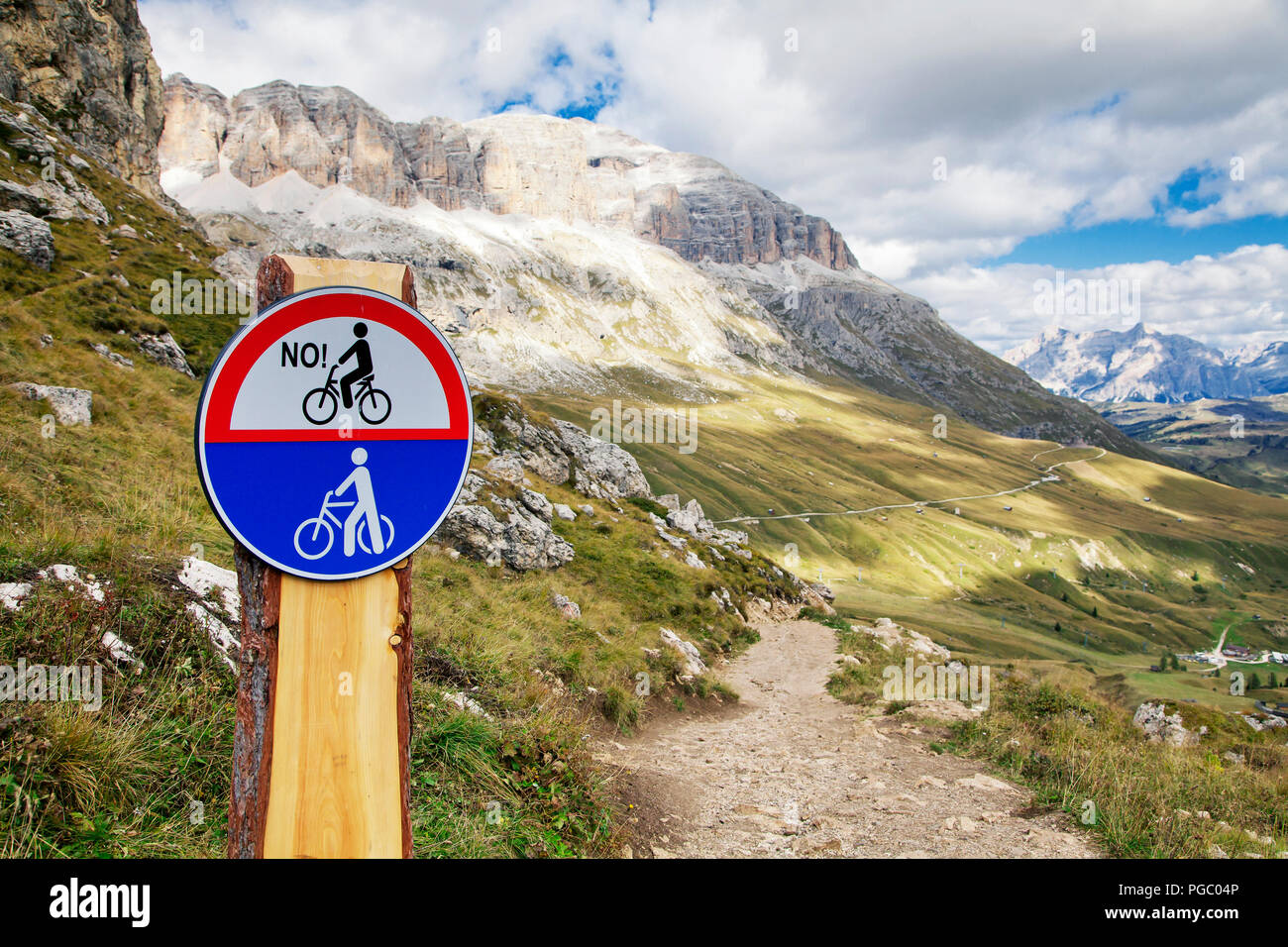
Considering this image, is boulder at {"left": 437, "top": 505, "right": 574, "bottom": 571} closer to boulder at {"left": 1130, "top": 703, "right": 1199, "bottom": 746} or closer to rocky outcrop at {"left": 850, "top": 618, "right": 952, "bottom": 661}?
rocky outcrop at {"left": 850, "top": 618, "right": 952, "bottom": 661}

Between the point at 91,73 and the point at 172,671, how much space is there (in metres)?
107

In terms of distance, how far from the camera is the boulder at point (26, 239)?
2947cm

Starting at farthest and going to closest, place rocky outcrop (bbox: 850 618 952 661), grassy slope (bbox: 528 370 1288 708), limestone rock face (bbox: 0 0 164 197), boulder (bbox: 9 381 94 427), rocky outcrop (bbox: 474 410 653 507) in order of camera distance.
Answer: grassy slope (bbox: 528 370 1288 708)
limestone rock face (bbox: 0 0 164 197)
rocky outcrop (bbox: 474 410 653 507)
rocky outcrop (bbox: 850 618 952 661)
boulder (bbox: 9 381 94 427)

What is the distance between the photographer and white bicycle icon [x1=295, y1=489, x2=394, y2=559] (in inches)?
123

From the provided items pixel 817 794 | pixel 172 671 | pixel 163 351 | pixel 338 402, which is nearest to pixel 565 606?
A: pixel 817 794

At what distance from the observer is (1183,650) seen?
130 m

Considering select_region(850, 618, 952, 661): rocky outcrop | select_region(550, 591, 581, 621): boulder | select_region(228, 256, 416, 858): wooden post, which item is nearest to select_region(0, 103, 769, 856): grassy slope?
select_region(550, 591, 581, 621): boulder

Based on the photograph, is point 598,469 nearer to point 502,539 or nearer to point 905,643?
point 502,539

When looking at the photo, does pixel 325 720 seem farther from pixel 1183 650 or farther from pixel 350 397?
pixel 1183 650

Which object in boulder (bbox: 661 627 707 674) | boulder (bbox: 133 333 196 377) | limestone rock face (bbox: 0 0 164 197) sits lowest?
boulder (bbox: 661 627 707 674)

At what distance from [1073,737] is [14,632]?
551 inches

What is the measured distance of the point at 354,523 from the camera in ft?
10.5
